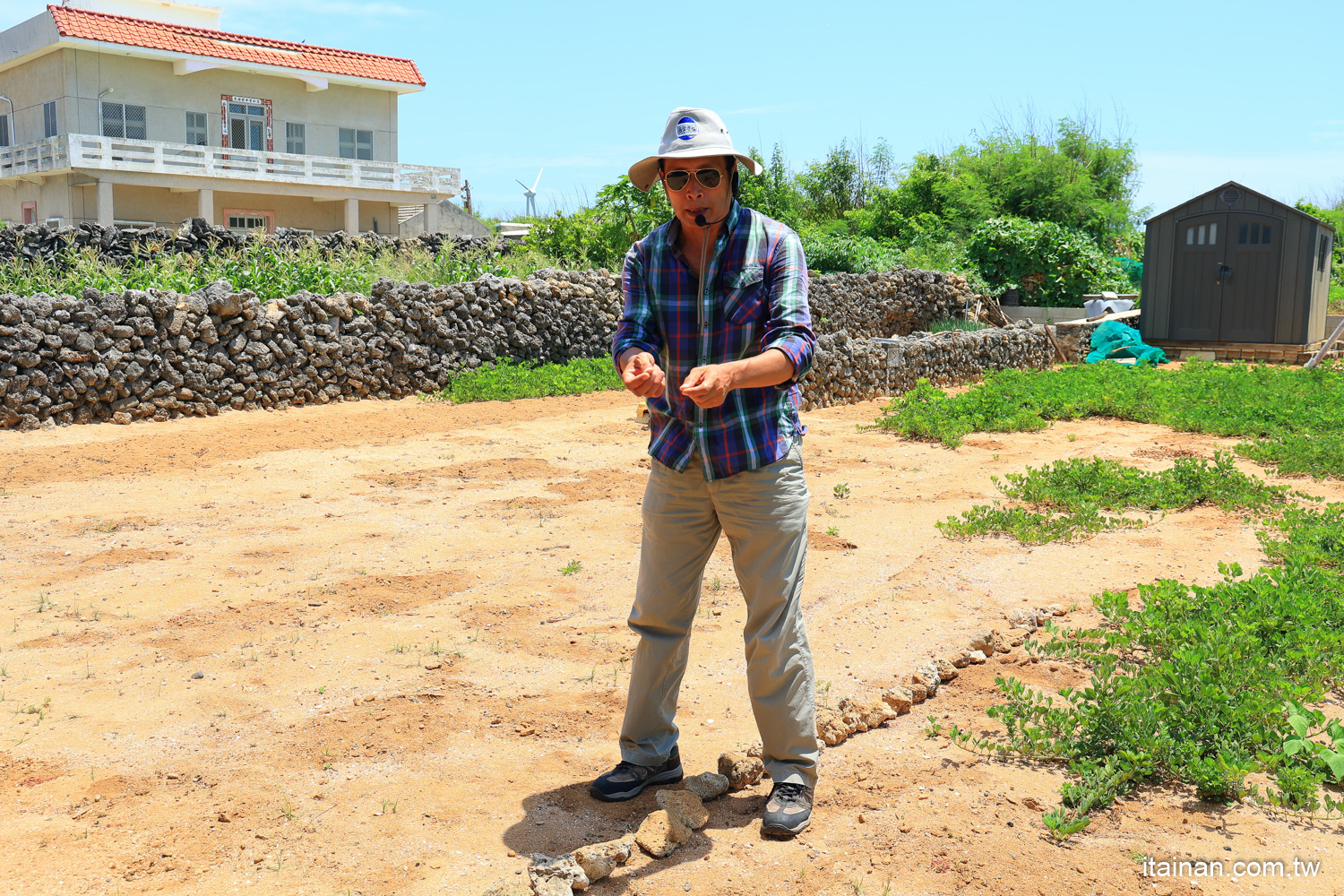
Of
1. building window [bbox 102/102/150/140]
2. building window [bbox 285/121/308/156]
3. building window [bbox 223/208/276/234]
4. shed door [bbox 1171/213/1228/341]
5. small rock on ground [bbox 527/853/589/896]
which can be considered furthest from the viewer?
building window [bbox 285/121/308/156]

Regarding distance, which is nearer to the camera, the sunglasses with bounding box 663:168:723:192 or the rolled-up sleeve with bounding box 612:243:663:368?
the sunglasses with bounding box 663:168:723:192

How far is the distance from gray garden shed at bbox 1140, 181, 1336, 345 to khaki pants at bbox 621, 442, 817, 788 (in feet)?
60.3

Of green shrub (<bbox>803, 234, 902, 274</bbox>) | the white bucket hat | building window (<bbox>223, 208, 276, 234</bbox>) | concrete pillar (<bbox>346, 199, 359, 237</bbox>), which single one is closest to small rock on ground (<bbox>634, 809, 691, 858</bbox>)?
the white bucket hat

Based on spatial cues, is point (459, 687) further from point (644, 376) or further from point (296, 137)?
point (296, 137)

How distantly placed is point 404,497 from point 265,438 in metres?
3.15

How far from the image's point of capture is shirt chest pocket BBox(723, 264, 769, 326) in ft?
9.75

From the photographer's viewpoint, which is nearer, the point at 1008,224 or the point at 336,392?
the point at 336,392

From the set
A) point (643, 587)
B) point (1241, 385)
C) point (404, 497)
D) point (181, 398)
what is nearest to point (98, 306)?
point (181, 398)

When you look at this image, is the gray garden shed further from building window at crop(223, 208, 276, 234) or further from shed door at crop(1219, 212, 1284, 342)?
building window at crop(223, 208, 276, 234)

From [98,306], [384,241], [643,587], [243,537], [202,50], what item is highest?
[202,50]

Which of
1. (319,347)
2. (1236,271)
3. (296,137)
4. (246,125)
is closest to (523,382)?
(319,347)

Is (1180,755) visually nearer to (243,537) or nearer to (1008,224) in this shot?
(243,537)

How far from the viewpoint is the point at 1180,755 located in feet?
10.7

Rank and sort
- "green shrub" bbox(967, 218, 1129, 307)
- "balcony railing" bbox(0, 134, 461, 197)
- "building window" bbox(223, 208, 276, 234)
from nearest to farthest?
1. "green shrub" bbox(967, 218, 1129, 307)
2. "balcony railing" bbox(0, 134, 461, 197)
3. "building window" bbox(223, 208, 276, 234)
